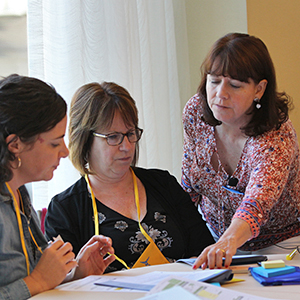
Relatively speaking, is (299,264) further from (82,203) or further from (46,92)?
(46,92)

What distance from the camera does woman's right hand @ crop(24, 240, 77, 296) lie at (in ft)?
3.74

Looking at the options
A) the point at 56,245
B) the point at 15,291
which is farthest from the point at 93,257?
the point at 15,291

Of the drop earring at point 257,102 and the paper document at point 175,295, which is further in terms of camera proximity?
the drop earring at point 257,102

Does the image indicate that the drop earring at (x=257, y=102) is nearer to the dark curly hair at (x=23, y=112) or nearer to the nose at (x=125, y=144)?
the nose at (x=125, y=144)

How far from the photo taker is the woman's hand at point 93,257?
4.41ft

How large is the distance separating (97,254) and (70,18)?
3.66ft

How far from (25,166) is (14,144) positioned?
0.27ft

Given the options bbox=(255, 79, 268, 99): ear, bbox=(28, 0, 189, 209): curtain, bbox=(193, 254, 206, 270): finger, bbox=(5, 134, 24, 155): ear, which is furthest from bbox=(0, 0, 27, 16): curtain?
bbox=(193, 254, 206, 270): finger

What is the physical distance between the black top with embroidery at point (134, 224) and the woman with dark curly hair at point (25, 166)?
0.36 m

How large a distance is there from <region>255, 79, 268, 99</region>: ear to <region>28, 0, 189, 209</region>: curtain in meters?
0.83

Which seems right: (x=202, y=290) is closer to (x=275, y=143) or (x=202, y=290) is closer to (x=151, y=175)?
(x=275, y=143)

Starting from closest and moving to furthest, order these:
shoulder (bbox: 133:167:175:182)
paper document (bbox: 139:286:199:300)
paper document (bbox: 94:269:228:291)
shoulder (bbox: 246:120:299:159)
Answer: paper document (bbox: 139:286:199:300)
paper document (bbox: 94:269:228:291)
shoulder (bbox: 246:120:299:159)
shoulder (bbox: 133:167:175:182)

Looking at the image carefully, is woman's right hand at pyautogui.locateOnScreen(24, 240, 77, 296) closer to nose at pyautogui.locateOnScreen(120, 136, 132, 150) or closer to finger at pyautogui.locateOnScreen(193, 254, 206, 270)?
finger at pyautogui.locateOnScreen(193, 254, 206, 270)

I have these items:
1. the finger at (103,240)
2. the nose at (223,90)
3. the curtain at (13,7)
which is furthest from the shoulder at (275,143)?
the curtain at (13,7)
